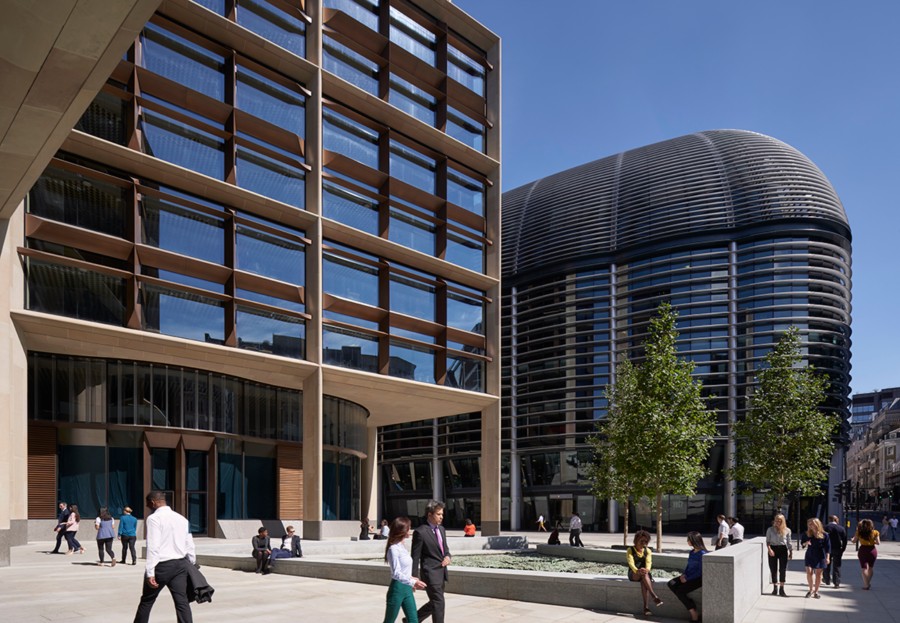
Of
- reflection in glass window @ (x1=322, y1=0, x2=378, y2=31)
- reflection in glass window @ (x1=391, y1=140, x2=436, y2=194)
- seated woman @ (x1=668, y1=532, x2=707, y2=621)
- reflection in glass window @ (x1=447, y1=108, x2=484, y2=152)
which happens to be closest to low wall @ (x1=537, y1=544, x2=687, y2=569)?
seated woman @ (x1=668, y1=532, x2=707, y2=621)

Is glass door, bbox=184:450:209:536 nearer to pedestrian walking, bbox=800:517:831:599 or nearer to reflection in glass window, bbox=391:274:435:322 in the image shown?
reflection in glass window, bbox=391:274:435:322

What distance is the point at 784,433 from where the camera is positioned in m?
40.2

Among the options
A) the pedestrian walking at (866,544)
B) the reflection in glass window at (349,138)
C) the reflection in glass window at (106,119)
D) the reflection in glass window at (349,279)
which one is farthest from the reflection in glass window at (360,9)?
the pedestrian walking at (866,544)

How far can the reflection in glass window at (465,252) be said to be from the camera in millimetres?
42875

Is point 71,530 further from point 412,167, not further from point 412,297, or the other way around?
point 412,167

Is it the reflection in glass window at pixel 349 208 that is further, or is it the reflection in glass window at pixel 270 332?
the reflection in glass window at pixel 349 208

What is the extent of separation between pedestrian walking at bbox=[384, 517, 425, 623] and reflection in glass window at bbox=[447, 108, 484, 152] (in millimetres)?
35409

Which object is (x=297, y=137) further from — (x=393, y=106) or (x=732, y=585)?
(x=732, y=585)

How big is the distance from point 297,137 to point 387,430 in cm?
5619

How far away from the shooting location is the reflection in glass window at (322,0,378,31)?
38031 mm

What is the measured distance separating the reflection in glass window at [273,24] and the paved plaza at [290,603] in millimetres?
22231

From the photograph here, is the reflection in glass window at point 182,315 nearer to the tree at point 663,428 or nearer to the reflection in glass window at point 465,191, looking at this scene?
the reflection in glass window at point 465,191

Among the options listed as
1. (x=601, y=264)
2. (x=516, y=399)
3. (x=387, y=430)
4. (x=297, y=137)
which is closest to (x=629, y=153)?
(x=601, y=264)

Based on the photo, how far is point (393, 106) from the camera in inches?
1560
